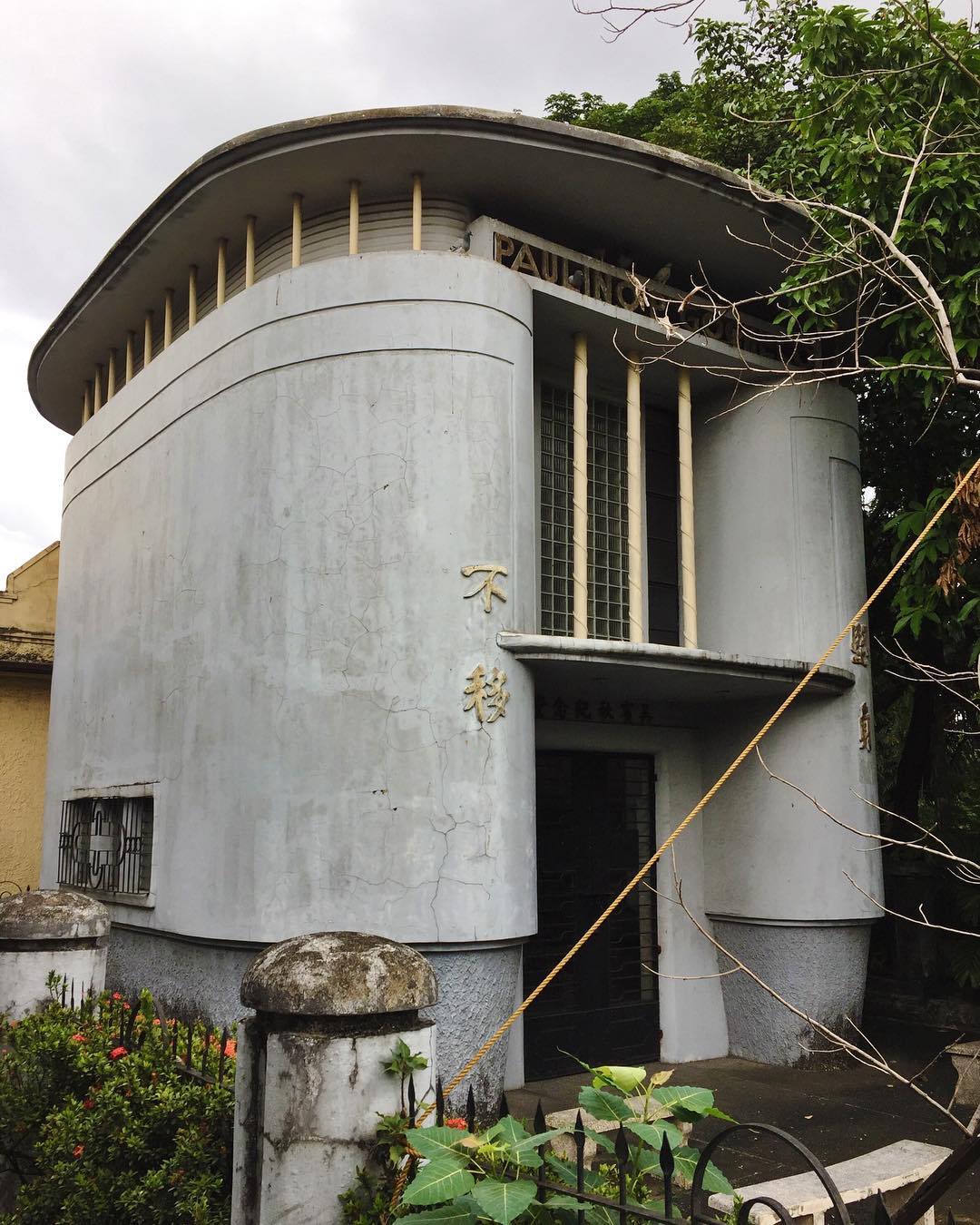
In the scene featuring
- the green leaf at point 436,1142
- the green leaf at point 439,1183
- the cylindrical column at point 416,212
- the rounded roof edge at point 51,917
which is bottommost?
the green leaf at point 439,1183

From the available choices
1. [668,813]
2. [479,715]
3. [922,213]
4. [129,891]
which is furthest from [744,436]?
[129,891]

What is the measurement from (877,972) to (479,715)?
770 cm

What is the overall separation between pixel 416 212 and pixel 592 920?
694 centimetres

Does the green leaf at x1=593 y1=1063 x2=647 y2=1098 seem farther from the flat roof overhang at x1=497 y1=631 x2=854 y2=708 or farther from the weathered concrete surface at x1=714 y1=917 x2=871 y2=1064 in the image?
the weathered concrete surface at x1=714 y1=917 x2=871 y2=1064

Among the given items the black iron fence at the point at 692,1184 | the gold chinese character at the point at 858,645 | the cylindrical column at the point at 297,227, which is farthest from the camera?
the gold chinese character at the point at 858,645

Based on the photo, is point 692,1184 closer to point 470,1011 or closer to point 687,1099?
point 687,1099

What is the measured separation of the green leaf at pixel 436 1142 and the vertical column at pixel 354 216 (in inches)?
316

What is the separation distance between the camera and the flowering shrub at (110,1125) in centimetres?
496

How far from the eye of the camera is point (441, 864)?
868cm

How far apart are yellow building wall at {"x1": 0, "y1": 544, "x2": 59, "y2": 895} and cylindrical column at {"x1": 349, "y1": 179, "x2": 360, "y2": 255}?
30.5 feet

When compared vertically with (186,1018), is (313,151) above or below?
above

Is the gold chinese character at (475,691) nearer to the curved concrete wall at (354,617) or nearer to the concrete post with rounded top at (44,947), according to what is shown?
the curved concrete wall at (354,617)

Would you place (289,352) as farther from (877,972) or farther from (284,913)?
(877,972)

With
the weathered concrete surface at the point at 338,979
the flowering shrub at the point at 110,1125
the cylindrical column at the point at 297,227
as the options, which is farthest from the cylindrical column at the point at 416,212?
the weathered concrete surface at the point at 338,979
